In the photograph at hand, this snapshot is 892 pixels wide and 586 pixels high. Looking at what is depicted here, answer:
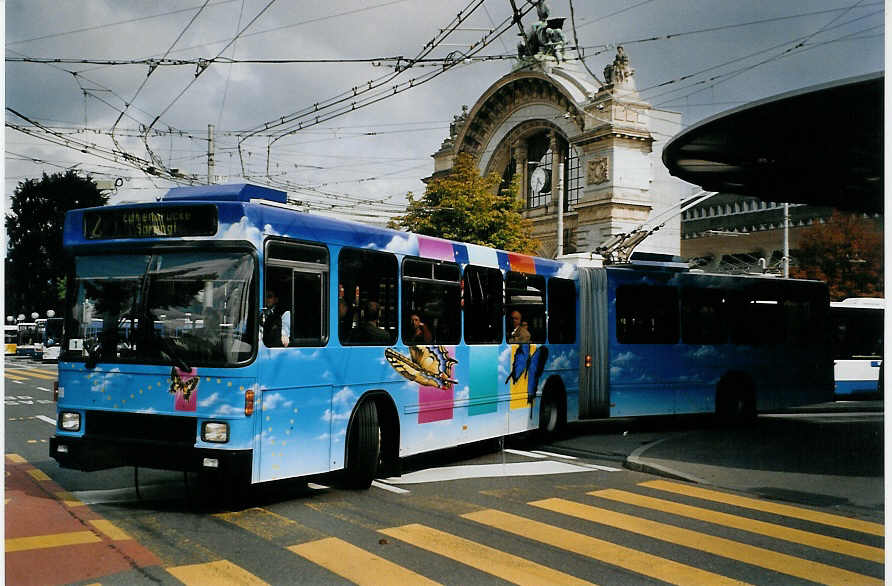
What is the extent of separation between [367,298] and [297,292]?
4.06 ft

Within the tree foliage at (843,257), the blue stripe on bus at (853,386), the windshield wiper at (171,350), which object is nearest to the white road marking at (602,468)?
the windshield wiper at (171,350)

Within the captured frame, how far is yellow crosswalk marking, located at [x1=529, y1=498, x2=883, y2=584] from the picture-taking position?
6617 mm

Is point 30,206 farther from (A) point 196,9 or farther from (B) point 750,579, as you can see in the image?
(B) point 750,579

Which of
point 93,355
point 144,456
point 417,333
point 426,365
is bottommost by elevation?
point 144,456

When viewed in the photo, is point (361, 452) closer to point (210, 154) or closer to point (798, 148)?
point (798, 148)

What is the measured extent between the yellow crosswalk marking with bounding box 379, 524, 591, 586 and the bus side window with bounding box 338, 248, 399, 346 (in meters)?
2.48

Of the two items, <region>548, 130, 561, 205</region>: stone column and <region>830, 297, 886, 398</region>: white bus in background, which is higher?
<region>548, 130, 561, 205</region>: stone column

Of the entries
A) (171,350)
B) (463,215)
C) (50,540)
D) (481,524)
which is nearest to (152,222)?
(171,350)

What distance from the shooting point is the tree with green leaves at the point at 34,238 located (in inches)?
537

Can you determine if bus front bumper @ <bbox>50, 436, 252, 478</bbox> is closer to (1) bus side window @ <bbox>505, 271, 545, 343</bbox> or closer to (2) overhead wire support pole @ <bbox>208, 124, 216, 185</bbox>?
(1) bus side window @ <bbox>505, 271, 545, 343</bbox>

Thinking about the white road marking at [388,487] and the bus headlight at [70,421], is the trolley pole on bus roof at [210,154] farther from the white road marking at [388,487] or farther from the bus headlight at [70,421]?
the bus headlight at [70,421]

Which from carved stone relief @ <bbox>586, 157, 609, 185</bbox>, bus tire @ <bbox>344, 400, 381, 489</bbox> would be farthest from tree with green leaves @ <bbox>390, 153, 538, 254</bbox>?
bus tire @ <bbox>344, 400, 381, 489</bbox>

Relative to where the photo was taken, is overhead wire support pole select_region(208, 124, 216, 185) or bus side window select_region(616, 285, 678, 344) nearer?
bus side window select_region(616, 285, 678, 344)

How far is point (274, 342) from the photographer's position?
8.34m
